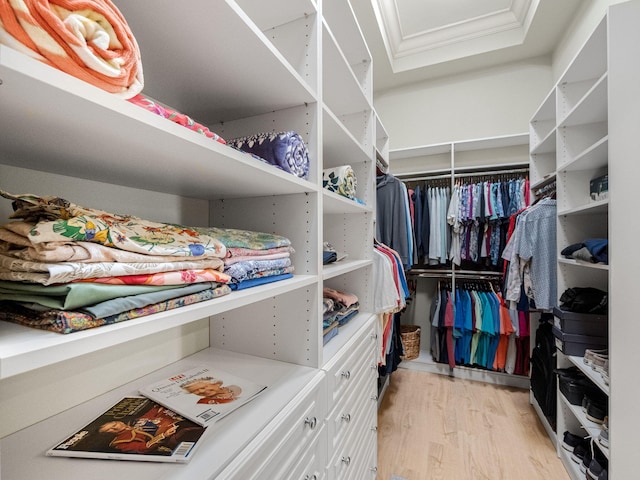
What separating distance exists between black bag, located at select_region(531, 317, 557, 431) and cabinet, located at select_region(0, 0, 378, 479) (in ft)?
4.95

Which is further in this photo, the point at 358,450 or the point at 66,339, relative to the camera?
the point at 358,450

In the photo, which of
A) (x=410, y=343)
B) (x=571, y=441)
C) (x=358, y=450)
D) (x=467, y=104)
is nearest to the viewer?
(x=358, y=450)

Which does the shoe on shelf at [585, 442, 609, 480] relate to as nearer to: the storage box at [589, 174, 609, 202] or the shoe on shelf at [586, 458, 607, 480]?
the shoe on shelf at [586, 458, 607, 480]

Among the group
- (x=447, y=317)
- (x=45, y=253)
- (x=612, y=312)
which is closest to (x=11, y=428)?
(x=45, y=253)

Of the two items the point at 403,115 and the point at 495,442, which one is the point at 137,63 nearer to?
the point at 495,442

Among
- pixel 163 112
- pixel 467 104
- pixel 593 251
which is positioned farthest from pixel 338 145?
pixel 467 104

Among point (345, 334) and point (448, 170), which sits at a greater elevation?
point (448, 170)

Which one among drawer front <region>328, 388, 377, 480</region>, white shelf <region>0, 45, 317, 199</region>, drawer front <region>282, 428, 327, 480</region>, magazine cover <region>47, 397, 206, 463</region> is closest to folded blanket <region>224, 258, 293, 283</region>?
white shelf <region>0, 45, 317, 199</region>

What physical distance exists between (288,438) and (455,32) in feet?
11.0

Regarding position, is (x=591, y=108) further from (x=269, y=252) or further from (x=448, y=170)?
(x=269, y=252)

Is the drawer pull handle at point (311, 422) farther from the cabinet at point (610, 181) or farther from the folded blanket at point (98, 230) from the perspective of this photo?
the cabinet at point (610, 181)

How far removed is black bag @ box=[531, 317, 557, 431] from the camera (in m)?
1.93

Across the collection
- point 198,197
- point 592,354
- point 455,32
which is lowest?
point 592,354

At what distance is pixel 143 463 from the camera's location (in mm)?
536
